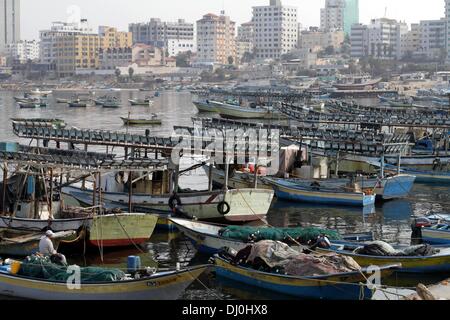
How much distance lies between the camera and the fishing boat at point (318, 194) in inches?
1553

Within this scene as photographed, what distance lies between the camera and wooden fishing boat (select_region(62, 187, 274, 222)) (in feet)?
109

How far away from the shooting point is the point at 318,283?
23.0 metres

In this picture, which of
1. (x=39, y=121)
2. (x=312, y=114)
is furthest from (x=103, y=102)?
(x=39, y=121)

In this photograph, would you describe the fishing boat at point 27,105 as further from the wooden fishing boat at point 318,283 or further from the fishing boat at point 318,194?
the wooden fishing boat at point 318,283

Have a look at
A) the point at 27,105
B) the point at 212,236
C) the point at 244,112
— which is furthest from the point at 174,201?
the point at 27,105

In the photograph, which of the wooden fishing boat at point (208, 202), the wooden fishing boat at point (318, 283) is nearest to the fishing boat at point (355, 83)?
the wooden fishing boat at point (208, 202)

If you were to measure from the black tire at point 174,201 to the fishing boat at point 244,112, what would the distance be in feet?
180

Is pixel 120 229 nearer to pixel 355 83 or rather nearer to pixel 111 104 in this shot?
pixel 111 104

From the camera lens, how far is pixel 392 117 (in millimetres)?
61688

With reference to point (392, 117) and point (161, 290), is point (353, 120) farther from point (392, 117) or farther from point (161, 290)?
point (161, 290)

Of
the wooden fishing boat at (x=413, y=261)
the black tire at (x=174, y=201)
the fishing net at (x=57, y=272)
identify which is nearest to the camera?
the fishing net at (x=57, y=272)

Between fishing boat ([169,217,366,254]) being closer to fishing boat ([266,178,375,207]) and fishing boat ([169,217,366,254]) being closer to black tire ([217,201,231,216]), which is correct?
black tire ([217,201,231,216])

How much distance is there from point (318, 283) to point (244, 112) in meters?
74.2

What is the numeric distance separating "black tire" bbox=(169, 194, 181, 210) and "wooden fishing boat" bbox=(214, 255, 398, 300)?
9056mm
